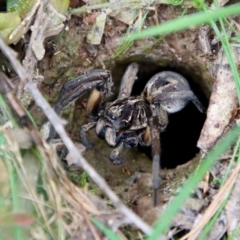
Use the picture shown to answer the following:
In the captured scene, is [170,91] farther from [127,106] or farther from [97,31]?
[97,31]

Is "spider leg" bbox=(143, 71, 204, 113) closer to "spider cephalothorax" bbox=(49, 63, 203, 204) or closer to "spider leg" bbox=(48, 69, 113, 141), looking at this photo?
"spider cephalothorax" bbox=(49, 63, 203, 204)

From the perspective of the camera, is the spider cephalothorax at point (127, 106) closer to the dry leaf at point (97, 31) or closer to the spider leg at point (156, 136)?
the spider leg at point (156, 136)

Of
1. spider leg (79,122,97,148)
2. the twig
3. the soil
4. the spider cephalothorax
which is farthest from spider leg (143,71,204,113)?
the twig

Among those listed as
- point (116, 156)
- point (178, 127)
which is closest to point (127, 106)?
point (116, 156)

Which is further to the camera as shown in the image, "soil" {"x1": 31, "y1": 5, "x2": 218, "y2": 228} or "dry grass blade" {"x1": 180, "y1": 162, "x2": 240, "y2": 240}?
"soil" {"x1": 31, "y1": 5, "x2": 218, "y2": 228}

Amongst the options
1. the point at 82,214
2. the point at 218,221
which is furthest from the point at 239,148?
the point at 82,214

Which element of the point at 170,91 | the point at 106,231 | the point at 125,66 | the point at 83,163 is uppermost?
the point at 125,66
